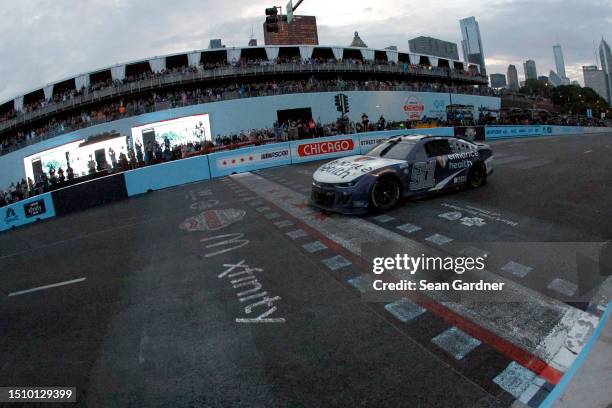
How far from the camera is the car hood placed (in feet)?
25.7

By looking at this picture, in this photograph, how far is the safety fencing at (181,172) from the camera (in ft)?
51.0

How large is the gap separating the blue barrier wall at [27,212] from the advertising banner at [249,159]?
7.43 m

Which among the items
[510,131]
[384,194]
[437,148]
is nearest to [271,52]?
[510,131]

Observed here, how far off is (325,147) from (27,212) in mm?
15206

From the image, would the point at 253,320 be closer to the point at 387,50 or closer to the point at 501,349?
the point at 501,349

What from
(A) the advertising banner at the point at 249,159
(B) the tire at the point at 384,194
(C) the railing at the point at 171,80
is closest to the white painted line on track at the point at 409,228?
(B) the tire at the point at 384,194

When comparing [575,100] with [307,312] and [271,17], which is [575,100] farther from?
[307,312]

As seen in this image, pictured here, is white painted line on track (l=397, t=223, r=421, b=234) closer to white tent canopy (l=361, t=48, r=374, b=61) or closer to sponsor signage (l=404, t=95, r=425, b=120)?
sponsor signage (l=404, t=95, r=425, b=120)

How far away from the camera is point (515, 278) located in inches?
185

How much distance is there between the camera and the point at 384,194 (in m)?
8.15

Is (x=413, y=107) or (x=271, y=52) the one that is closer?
(x=271, y=52)

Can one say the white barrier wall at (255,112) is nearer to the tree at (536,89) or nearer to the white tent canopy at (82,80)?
the white tent canopy at (82,80)

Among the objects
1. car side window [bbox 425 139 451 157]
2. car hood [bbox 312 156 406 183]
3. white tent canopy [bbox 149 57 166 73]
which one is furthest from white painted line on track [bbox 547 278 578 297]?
white tent canopy [bbox 149 57 166 73]

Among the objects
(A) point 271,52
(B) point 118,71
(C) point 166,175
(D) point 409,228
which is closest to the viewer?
(D) point 409,228
